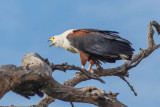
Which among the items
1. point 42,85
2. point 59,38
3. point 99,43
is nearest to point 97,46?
point 99,43

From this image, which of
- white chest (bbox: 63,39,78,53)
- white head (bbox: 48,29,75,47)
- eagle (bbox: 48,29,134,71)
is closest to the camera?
eagle (bbox: 48,29,134,71)

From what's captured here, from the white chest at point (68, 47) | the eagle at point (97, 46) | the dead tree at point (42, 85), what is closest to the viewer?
the dead tree at point (42, 85)

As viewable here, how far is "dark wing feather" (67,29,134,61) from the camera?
7832mm

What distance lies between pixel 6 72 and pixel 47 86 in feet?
2.79

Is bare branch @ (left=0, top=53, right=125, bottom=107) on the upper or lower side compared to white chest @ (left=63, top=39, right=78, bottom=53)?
lower

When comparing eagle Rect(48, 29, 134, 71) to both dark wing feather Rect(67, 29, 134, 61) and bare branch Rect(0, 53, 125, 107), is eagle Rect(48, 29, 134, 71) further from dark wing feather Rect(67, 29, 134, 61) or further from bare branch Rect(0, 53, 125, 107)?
bare branch Rect(0, 53, 125, 107)

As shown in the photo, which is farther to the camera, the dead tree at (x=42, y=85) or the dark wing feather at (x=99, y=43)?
the dark wing feather at (x=99, y=43)

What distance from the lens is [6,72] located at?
460 cm

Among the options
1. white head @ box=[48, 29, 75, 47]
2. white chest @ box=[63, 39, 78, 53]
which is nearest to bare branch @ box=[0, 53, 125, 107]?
white chest @ box=[63, 39, 78, 53]

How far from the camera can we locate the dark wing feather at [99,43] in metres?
7.83

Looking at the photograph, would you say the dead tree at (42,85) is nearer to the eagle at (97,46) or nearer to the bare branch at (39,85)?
the bare branch at (39,85)

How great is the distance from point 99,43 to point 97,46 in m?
0.09

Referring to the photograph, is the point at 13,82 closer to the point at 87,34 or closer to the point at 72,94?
the point at 72,94

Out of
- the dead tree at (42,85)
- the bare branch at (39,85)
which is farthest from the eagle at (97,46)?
the bare branch at (39,85)
